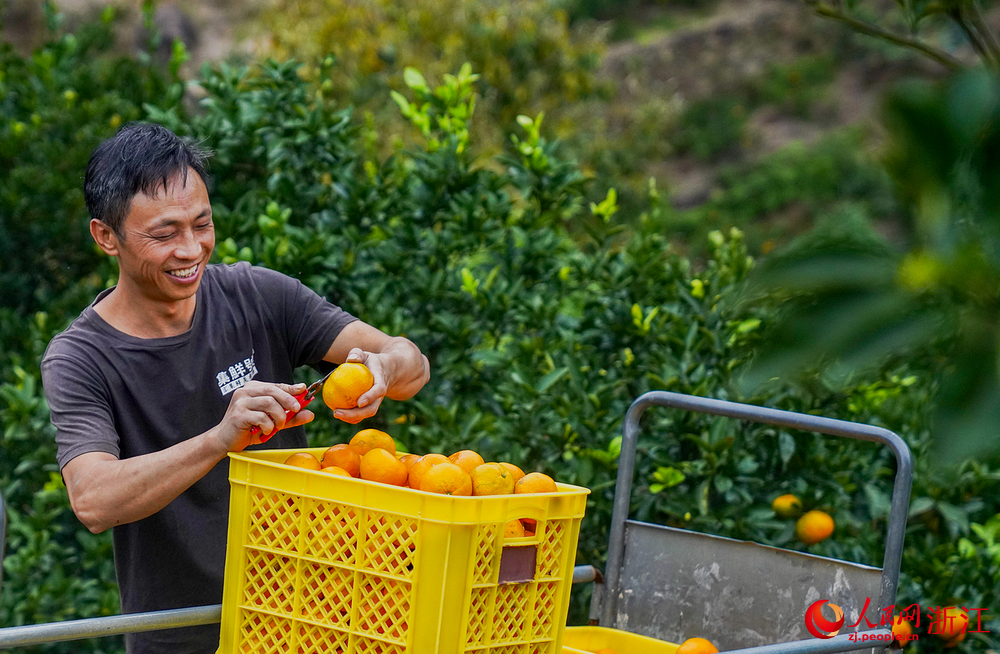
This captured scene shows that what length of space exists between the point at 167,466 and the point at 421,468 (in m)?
0.43

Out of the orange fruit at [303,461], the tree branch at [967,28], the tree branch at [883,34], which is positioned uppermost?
the tree branch at [883,34]

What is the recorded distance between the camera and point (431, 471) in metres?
1.62

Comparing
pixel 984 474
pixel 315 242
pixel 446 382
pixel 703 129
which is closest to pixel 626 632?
pixel 446 382

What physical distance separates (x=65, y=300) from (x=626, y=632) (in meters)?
2.37

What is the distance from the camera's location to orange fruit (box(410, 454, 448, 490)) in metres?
1.66

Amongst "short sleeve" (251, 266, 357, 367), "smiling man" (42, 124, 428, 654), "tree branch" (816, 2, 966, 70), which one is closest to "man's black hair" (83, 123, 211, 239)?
"smiling man" (42, 124, 428, 654)

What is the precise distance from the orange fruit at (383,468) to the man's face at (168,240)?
0.60 m

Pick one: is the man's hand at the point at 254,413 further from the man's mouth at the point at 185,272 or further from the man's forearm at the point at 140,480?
the man's mouth at the point at 185,272

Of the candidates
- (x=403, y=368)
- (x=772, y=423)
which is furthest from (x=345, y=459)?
(x=772, y=423)

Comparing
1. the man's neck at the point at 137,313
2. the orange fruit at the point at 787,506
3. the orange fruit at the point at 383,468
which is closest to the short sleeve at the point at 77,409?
the man's neck at the point at 137,313

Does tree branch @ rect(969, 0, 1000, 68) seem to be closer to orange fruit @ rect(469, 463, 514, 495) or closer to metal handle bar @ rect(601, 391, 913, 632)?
orange fruit @ rect(469, 463, 514, 495)

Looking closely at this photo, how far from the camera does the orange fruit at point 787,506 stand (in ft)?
9.33

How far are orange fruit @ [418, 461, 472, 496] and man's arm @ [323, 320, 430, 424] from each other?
0.28 m

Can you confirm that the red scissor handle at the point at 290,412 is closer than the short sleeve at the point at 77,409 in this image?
Yes
